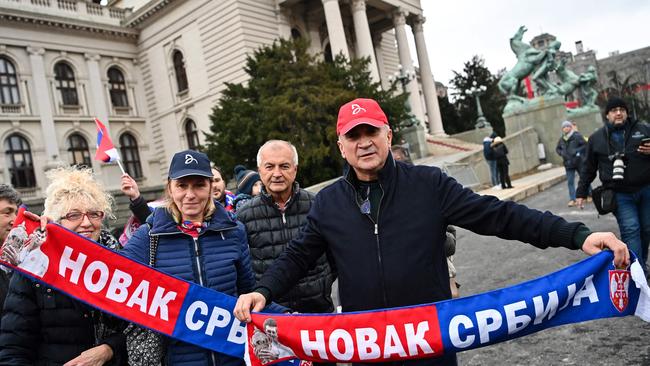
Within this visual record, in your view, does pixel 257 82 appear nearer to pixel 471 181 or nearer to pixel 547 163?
pixel 471 181

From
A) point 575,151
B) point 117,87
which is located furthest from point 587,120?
point 117,87

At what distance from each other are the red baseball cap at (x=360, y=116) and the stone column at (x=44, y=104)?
3152 cm

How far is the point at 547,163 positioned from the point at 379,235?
71.3 feet

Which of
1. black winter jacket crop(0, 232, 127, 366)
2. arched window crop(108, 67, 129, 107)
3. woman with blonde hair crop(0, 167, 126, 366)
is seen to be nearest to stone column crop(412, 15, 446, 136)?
arched window crop(108, 67, 129, 107)

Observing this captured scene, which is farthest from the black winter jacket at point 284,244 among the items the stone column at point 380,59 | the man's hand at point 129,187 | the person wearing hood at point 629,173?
the stone column at point 380,59

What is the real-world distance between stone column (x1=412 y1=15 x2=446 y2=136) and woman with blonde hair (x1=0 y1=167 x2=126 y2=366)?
116 ft

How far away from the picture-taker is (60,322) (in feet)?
7.82

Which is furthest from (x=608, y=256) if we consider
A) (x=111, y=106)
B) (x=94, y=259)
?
(x=111, y=106)

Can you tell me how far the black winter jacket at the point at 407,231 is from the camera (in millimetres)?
2195

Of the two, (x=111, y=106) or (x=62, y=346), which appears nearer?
(x=62, y=346)

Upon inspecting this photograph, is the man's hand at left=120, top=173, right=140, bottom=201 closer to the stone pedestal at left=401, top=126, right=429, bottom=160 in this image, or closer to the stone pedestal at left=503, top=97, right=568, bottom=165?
the stone pedestal at left=503, top=97, right=568, bottom=165

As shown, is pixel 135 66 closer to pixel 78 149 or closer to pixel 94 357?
pixel 78 149

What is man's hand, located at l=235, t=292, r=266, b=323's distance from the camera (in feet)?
7.63

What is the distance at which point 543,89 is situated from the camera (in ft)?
72.1
